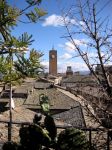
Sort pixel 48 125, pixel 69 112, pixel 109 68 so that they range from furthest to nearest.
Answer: pixel 69 112, pixel 48 125, pixel 109 68

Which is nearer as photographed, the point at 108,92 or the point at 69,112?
the point at 108,92

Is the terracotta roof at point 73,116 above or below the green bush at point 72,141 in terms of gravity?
below

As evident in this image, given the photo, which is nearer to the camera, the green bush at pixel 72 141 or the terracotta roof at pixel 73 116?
the green bush at pixel 72 141

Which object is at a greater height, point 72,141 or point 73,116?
point 72,141

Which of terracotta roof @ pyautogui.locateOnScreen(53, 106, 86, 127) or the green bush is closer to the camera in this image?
the green bush

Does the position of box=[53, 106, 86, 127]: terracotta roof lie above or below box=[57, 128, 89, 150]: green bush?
below

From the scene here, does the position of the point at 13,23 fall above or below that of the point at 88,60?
above

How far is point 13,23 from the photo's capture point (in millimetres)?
4016

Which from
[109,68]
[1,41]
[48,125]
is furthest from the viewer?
[48,125]

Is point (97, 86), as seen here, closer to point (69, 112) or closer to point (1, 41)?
point (1, 41)

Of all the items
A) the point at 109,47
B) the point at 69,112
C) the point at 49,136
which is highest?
the point at 109,47

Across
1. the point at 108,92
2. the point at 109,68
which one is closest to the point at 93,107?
the point at 108,92

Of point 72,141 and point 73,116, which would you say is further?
point 73,116

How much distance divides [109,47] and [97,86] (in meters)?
0.51
